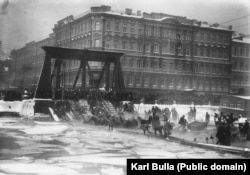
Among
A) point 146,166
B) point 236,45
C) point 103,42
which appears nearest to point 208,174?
point 146,166

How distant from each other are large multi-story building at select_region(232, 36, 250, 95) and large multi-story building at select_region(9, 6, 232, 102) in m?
3.07

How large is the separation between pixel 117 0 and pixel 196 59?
33827mm

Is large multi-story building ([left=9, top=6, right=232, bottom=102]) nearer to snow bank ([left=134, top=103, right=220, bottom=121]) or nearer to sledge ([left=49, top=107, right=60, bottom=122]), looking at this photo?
snow bank ([left=134, top=103, right=220, bottom=121])

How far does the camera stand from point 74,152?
1015 centimetres

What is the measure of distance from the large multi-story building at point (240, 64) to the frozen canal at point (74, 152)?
38.4 meters

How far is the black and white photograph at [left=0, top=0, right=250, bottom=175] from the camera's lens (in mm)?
9953

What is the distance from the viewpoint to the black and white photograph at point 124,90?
995 centimetres

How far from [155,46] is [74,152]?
110ft

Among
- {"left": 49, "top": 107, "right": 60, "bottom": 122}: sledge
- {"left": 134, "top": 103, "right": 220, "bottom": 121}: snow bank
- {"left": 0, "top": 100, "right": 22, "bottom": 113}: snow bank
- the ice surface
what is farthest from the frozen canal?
{"left": 134, "top": 103, "right": 220, "bottom": 121}: snow bank

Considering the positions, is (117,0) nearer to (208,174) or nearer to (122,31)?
(208,174)

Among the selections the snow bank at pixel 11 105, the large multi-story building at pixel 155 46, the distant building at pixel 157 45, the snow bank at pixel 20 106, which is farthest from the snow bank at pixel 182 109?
the distant building at pixel 157 45

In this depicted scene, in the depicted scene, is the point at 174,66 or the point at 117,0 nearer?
the point at 117,0

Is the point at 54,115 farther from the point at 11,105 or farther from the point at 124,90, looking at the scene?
the point at 124,90

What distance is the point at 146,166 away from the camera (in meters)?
7.64
